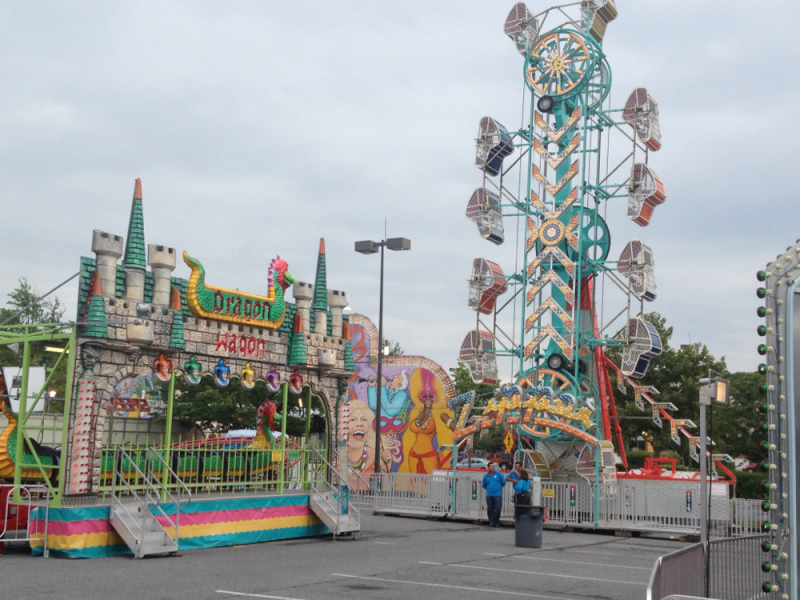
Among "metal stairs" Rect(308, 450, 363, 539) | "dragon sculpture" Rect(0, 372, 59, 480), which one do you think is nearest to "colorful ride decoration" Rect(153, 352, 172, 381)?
"dragon sculpture" Rect(0, 372, 59, 480)

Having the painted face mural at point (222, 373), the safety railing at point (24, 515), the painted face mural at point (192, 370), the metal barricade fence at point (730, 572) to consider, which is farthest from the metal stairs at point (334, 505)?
the metal barricade fence at point (730, 572)

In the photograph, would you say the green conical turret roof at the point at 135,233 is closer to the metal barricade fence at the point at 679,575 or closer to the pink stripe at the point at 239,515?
the pink stripe at the point at 239,515

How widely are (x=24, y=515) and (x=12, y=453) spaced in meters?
1.10

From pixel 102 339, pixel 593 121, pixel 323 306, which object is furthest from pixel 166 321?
pixel 593 121

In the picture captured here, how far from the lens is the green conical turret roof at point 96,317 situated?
15.0 m

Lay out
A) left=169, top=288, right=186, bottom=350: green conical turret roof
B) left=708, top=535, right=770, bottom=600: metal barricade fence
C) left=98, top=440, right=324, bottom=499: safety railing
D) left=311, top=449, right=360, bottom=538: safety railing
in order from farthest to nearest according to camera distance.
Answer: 1. left=311, top=449, right=360, bottom=538: safety railing
2. left=98, top=440, right=324, bottom=499: safety railing
3. left=169, top=288, right=186, bottom=350: green conical turret roof
4. left=708, top=535, right=770, bottom=600: metal barricade fence

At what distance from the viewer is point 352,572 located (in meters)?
13.7

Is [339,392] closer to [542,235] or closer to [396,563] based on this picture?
[396,563]

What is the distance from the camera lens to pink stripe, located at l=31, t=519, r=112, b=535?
14.3 m

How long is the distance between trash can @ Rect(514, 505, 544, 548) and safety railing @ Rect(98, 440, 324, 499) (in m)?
4.52

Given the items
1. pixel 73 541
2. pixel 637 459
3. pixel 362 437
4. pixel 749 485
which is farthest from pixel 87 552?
pixel 637 459

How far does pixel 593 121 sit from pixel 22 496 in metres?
20.1

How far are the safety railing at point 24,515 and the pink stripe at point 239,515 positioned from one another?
1.90 metres

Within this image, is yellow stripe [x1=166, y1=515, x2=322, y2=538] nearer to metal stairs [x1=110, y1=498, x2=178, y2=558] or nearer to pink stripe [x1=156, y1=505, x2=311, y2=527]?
pink stripe [x1=156, y1=505, x2=311, y2=527]
